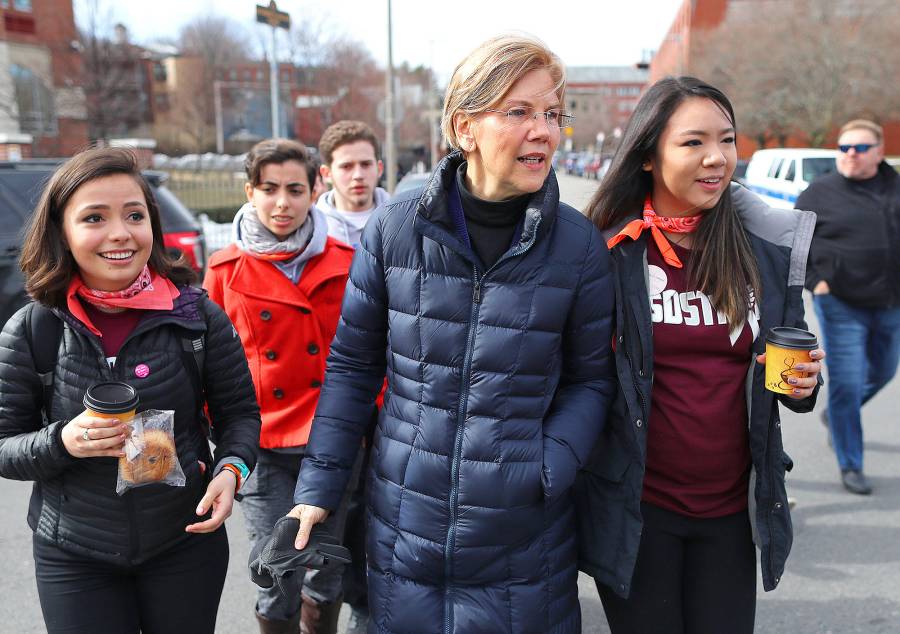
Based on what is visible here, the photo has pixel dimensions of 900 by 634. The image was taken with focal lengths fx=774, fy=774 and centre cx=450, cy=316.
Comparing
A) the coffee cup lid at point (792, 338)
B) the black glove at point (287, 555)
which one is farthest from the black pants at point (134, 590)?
the coffee cup lid at point (792, 338)

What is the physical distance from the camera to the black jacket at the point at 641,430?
218cm

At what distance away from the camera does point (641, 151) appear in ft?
7.80

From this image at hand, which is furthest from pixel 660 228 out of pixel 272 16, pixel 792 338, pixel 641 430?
pixel 272 16

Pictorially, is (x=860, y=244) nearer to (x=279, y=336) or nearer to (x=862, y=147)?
(x=862, y=147)

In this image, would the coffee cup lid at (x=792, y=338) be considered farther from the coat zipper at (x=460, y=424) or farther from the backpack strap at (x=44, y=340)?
the backpack strap at (x=44, y=340)

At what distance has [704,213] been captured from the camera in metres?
2.38

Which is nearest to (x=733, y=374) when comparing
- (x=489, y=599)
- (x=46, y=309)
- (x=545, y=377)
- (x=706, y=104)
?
(x=545, y=377)

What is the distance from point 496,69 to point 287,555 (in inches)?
52.2

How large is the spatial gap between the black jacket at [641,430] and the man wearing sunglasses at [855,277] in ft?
8.38

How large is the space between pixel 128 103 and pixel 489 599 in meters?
26.6

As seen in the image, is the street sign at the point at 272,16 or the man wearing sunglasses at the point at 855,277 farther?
the street sign at the point at 272,16

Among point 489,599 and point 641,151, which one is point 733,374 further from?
point 489,599

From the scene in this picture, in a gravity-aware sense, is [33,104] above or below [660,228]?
above

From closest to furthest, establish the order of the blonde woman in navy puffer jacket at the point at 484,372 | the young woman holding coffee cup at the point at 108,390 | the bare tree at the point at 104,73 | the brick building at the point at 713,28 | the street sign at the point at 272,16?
the blonde woman in navy puffer jacket at the point at 484,372, the young woman holding coffee cup at the point at 108,390, the street sign at the point at 272,16, the bare tree at the point at 104,73, the brick building at the point at 713,28
